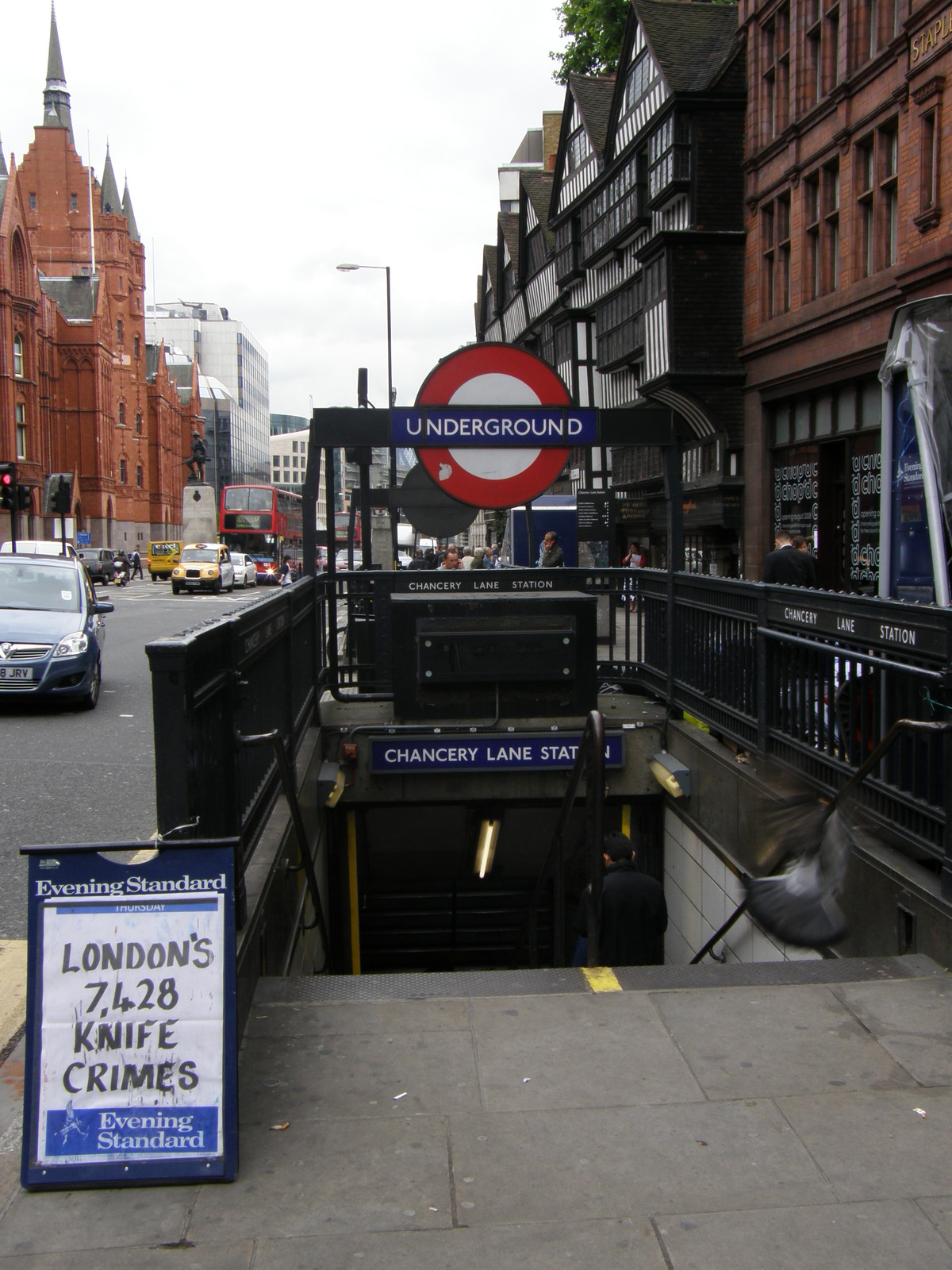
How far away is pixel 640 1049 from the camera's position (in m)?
3.78

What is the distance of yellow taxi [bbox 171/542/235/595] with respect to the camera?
1829 inches

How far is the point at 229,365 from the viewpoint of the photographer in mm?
158750

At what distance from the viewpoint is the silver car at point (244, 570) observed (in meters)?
53.4

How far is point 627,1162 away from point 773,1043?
3.13ft

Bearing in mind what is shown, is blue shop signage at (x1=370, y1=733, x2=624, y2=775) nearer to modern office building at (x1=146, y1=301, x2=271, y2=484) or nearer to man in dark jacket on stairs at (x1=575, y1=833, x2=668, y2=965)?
man in dark jacket on stairs at (x1=575, y1=833, x2=668, y2=965)

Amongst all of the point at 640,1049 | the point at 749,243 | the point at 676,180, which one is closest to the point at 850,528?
the point at 749,243

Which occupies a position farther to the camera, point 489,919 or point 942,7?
point 942,7

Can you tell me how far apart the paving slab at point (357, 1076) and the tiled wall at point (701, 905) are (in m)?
2.91

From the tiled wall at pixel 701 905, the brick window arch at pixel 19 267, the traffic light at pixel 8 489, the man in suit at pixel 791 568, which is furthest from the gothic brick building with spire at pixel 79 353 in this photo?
the tiled wall at pixel 701 905

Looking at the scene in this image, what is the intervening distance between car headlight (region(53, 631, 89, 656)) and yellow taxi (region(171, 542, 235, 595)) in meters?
34.0

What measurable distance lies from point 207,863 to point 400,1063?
1.00 m

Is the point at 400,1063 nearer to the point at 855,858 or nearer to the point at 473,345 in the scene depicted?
the point at 855,858

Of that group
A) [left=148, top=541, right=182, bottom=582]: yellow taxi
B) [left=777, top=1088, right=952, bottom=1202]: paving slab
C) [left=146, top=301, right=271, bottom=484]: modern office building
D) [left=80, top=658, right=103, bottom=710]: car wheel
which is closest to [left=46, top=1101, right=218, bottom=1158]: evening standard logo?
Answer: [left=777, top=1088, right=952, bottom=1202]: paving slab

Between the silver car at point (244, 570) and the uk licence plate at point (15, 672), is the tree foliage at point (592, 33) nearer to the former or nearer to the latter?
the silver car at point (244, 570)
